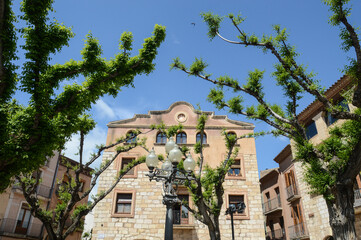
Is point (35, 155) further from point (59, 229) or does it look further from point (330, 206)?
point (330, 206)

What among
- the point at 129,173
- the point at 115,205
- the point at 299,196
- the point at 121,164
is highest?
the point at 121,164

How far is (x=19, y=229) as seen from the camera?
17.4 m

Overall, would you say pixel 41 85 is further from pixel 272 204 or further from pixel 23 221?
pixel 272 204

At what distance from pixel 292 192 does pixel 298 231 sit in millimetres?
2640

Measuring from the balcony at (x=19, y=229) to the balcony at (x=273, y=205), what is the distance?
1828 cm

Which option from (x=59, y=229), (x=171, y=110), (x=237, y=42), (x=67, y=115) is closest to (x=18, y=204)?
(x=59, y=229)

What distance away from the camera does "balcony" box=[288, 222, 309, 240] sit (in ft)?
56.1

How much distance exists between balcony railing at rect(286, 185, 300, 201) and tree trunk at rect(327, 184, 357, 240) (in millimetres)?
12428

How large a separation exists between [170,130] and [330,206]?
7.50m

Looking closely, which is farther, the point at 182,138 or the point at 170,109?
the point at 170,109

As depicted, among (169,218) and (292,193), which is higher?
(292,193)

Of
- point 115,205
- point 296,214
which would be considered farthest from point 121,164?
point 296,214

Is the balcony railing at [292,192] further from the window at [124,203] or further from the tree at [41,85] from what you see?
the tree at [41,85]

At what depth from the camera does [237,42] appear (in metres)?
8.72
